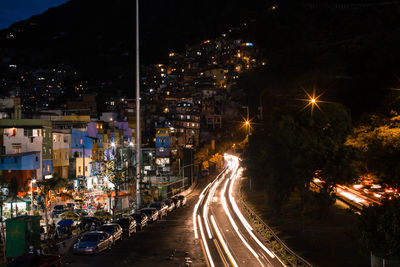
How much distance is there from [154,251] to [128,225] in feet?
17.7

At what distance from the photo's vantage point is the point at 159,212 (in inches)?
1535

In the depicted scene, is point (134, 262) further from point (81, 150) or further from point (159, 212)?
point (81, 150)

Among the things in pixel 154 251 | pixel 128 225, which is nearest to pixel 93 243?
pixel 154 251

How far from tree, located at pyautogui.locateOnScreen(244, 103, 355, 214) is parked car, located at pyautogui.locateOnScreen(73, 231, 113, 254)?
47.9 ft

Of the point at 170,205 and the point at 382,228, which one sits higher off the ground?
the point at 382,228

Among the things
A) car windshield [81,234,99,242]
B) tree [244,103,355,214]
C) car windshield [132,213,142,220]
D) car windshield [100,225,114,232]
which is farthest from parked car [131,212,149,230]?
tree [244,103,355,214]

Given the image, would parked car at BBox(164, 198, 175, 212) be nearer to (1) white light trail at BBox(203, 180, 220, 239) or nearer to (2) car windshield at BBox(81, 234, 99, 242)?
(1) white light trail at BBox(203, 180, 220, 239)

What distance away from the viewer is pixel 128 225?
2956cm

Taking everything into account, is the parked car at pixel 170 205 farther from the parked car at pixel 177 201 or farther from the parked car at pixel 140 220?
the parked car at pixel 140 220

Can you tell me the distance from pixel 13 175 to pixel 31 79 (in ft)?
527

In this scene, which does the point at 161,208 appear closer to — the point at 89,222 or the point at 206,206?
the point at 89,222

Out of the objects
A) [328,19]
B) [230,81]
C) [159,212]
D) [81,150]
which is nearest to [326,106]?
[159,212]

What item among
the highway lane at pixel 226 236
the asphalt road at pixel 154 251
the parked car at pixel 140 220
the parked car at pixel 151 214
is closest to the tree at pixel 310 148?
the highway lane at pixel 226 236

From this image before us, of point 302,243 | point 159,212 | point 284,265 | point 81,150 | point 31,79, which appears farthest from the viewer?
point 31,79
